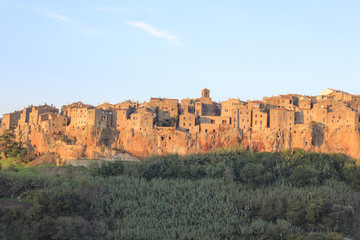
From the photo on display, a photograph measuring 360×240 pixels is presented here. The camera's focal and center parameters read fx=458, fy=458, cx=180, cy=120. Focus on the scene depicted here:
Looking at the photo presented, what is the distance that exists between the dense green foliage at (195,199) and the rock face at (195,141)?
95.7 inches

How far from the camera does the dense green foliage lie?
121 ft

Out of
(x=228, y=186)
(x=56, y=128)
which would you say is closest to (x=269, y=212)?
(x=228, y=186)

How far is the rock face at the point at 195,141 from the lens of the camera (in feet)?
183

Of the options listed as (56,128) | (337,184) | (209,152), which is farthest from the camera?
(56,128)

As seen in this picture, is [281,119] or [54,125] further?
[54,125]

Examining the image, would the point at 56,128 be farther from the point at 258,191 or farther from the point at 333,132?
the point at 333,132

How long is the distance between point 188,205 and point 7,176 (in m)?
18.4

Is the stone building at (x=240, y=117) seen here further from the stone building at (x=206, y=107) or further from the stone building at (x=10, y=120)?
the stone building at (x=10, y=120)

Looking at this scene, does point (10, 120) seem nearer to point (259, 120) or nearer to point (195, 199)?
point (259, 120)

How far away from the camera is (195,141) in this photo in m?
57.5

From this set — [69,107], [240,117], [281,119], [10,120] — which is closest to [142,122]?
[240,117]

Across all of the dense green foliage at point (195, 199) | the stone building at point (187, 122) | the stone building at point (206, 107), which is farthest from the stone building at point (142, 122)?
the stone building at point (206, 107)

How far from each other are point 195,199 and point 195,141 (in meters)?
15.1

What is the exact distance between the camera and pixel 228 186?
46938 mm
